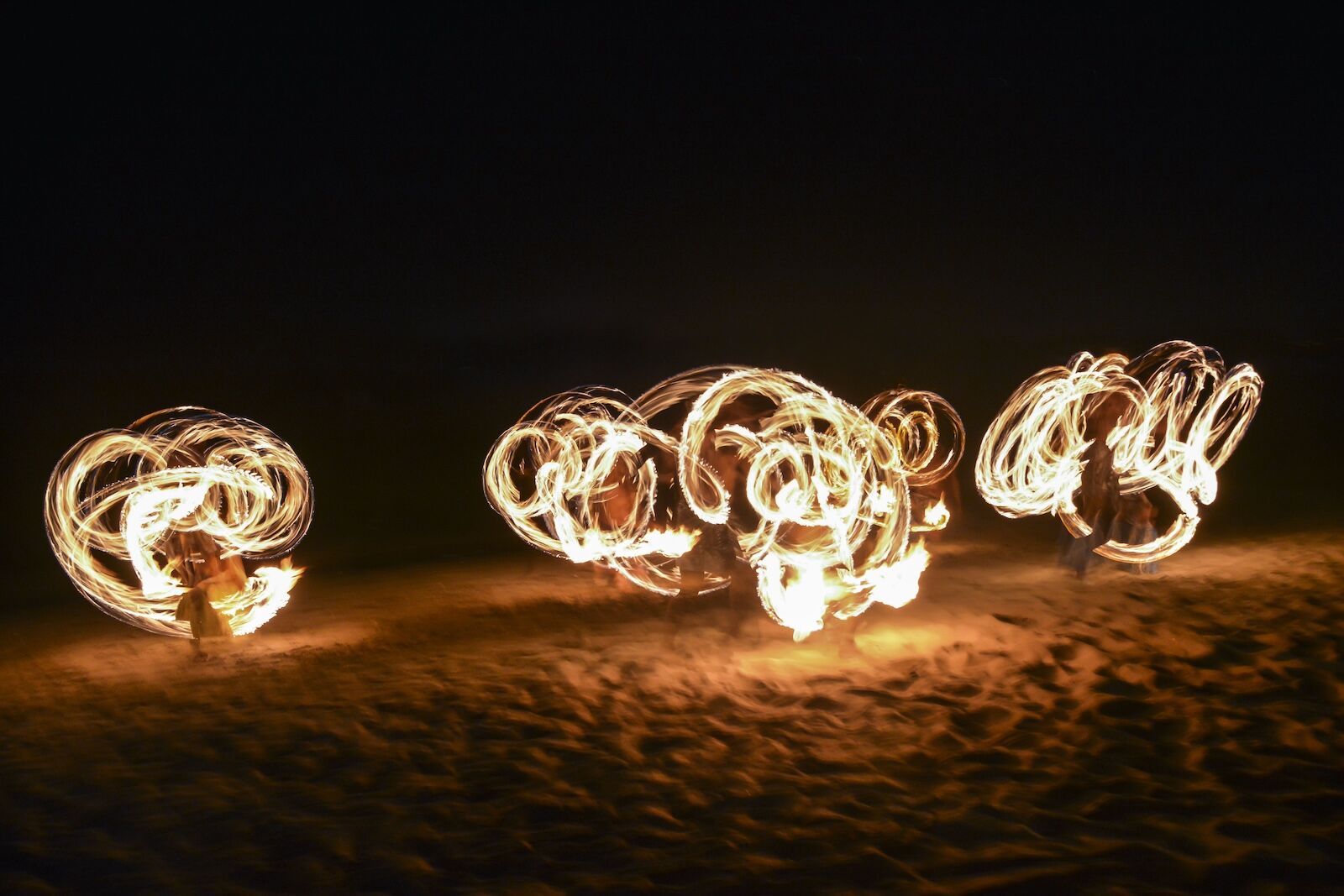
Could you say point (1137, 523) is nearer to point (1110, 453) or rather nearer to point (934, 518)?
point (1110, 453)

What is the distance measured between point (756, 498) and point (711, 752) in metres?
2.63

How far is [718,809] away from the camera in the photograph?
14.0 feet

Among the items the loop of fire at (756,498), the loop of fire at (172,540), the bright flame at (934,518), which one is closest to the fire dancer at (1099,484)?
the loop of fire at (756,498)

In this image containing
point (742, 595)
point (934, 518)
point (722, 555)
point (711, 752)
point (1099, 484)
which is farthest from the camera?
point (934, 518)

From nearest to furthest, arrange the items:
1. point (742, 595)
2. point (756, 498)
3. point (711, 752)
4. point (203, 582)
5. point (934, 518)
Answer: point (711, 752)
point (742, 595)
point (756, 498)
point (203, 582)
point (934, 518)

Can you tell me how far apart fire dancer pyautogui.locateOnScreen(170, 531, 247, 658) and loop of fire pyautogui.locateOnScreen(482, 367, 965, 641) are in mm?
2655

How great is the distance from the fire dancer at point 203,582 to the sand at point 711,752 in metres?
0.27

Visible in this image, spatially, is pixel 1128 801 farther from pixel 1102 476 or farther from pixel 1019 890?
pixel 1102 476

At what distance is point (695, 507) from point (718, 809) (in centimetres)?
312

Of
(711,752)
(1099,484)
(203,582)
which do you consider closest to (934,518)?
(1099,484)

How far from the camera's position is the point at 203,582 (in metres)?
7.41

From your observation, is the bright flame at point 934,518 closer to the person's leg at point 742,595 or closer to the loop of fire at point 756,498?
the loop of fire at point 756,498

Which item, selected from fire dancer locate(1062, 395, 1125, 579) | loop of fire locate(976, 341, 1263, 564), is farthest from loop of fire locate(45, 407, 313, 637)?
fire dancer locate(1062, 395, 1125, 579)

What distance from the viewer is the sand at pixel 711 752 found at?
12.4 ft
